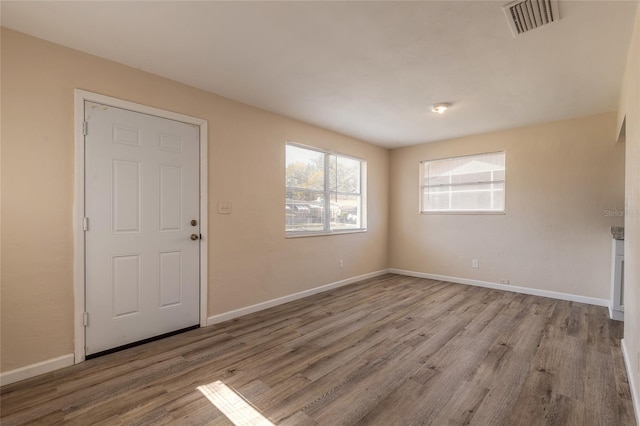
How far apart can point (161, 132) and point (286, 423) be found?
272 centimetres

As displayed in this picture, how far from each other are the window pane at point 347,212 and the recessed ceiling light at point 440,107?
2.04m

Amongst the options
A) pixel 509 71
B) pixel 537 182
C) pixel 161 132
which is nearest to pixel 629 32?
pixel 509 71

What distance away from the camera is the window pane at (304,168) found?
167 inches

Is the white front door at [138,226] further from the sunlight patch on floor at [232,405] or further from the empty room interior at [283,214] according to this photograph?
the sunlight patch on floor at [232,405]

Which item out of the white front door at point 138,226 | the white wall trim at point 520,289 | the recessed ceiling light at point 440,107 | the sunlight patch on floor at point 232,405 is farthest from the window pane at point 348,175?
the sunlight patch on floor at point 232,405

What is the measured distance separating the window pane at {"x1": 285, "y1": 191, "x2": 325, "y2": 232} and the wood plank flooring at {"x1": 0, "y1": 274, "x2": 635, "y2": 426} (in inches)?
51.9

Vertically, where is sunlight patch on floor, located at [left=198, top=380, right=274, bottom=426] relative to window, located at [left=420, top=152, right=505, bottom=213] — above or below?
below

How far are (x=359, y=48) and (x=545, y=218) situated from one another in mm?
3827

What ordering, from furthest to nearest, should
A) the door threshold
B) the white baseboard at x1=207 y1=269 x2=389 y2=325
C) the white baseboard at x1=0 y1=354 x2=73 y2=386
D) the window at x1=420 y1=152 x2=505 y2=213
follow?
the window at x1=420 y1=152 x2=505 y2=213 → the white baseboard at x1=207 y1=269 x2=389 y2=325 → the door threshold → the white baseboard at x1=0 y1=354 x2=73 y2=386

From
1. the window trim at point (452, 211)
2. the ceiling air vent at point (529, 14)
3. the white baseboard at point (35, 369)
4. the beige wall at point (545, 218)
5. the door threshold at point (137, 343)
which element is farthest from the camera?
the window trim at point (452, 211)

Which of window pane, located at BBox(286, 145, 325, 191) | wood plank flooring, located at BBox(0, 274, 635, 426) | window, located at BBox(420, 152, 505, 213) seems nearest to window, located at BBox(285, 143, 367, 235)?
window pane, located at BBox(286, 145, 325, 191)

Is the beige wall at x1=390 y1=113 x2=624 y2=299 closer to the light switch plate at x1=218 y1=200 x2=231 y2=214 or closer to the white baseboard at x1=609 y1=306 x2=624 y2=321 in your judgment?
the white baseboard at x1=609 y1=306 x2=624 y2=321

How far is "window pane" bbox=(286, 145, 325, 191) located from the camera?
14.0 feet

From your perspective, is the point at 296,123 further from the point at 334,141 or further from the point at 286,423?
the point at 286,423
